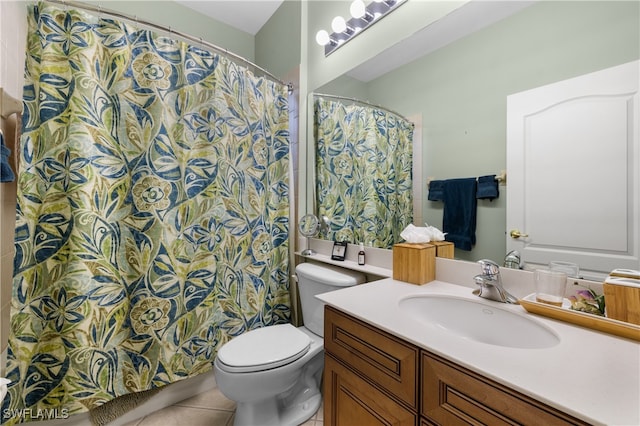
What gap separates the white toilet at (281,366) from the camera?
45.7 inches

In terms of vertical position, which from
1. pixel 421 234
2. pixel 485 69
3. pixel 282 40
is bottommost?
pixel 421 234

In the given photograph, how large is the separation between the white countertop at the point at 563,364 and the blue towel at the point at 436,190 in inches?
21.6

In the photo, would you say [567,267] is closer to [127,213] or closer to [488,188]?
[488,188]

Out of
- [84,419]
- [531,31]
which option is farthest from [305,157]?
[84,419]

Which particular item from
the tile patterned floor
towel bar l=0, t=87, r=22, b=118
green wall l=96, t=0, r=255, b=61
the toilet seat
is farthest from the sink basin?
green wall l=96, t=0, r=255, b=61

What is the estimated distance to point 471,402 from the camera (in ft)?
1.88

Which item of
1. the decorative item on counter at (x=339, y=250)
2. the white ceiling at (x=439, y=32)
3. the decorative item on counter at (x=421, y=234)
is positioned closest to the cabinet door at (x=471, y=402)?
the decorative item on counter at (x=421, y=234)

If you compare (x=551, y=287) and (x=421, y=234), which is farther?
(x=421, y=234)

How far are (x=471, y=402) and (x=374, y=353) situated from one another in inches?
10.7

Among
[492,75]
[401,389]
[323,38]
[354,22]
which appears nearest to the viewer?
[401,389]

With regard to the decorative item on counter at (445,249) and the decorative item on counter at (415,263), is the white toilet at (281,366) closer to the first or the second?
the decorative item on counter at (415,263)

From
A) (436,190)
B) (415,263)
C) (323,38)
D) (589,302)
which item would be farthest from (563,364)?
(323,38)

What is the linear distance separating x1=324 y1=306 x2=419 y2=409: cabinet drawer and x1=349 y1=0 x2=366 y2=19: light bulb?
5.27ft

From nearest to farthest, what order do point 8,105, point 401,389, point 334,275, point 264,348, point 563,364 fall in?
point 563,364 → point 401,389 → point 8,105 → point 264,348 → point 334,275
